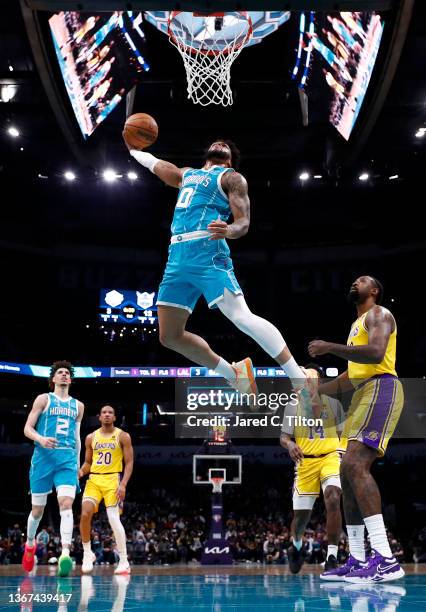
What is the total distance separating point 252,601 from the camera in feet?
14.9

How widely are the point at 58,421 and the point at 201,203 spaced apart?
12.4 feet

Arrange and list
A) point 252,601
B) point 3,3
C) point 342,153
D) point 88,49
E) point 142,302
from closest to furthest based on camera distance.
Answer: point 252,601
point 3,3
point 88,49
point 342,153
point 142,302

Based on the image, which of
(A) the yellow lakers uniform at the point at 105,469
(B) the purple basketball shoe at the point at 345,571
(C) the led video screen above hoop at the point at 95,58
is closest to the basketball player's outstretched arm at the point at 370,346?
(B) the purple basketball shoe at the point at 345,571

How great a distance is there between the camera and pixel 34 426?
315 inches

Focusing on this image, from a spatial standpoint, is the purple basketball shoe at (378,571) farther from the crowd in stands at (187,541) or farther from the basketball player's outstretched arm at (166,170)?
the crowd in stands at (187,541)

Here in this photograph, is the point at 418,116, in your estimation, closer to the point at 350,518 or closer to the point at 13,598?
the point at 350,518

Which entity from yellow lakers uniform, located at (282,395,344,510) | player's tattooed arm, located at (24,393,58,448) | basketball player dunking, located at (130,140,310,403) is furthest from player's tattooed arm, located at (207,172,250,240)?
player's tattooed arm, located at (24,393,58,448)

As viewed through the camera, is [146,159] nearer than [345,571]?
No

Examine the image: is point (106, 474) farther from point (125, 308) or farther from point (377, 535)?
point (125, 308)

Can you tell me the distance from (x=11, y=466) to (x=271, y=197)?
45.6 feet

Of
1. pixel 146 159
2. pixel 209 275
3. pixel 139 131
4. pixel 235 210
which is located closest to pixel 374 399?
pixel 209 275

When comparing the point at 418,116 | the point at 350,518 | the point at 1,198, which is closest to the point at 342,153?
the point at 418,116

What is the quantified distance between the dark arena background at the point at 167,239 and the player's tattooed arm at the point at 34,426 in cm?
326

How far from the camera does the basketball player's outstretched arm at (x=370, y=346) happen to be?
17.0ft
